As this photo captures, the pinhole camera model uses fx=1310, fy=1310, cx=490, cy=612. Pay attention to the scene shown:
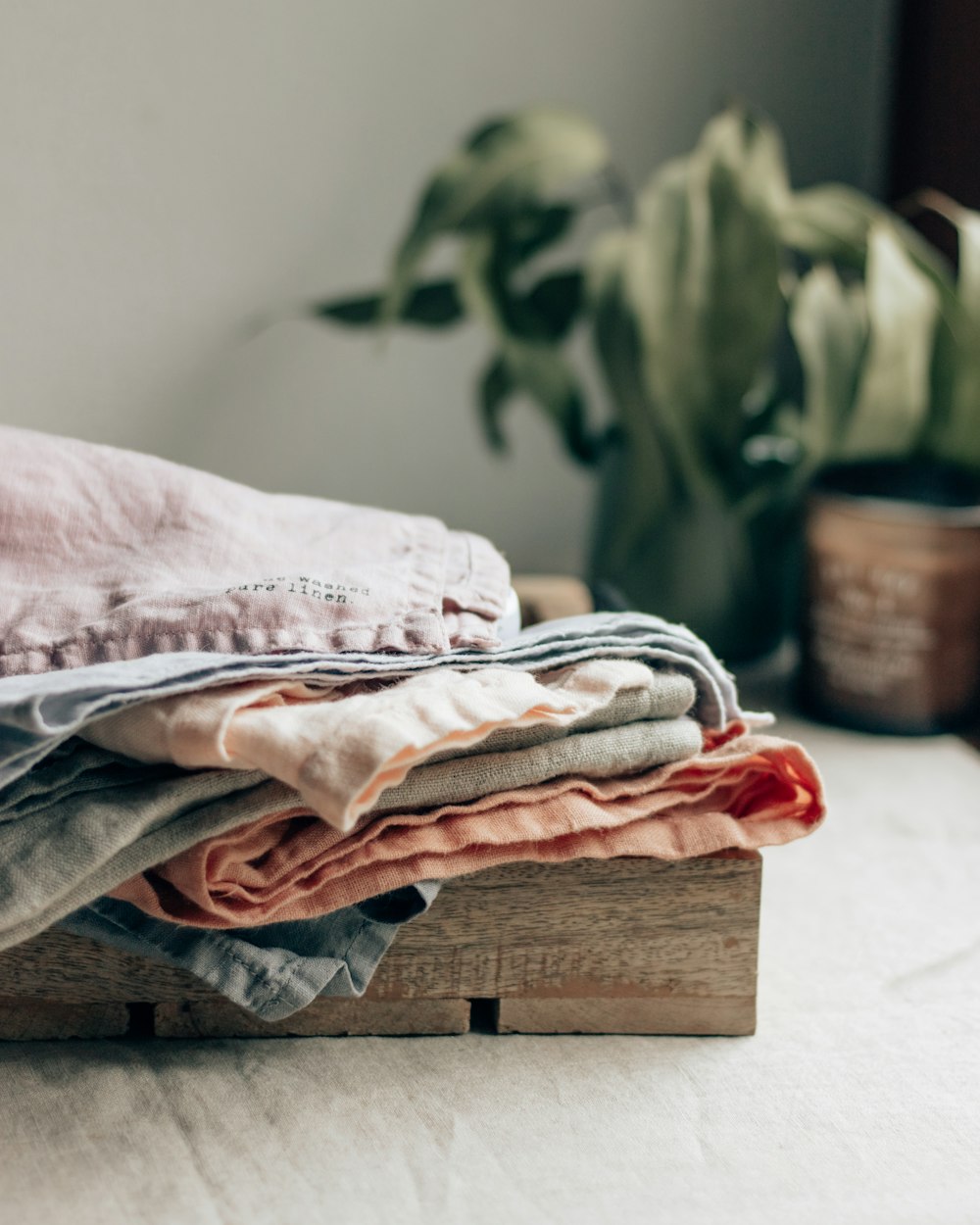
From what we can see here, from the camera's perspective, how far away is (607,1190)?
460mm

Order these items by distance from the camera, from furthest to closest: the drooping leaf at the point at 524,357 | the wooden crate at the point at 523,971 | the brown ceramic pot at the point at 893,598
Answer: the drooping leaf at the point at 524,357 → the brown ceramic pot at the point at 893,598 → the wooden crate at the point at 523,971

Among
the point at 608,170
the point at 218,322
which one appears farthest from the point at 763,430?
the point at 218,322

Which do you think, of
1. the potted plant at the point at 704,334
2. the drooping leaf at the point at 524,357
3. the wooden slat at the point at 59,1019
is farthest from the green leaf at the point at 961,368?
the wooden slat at the point at 59,1019

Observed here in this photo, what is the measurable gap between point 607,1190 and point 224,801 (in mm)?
193

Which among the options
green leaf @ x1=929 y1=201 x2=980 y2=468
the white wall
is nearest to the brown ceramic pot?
green leaf @ x1=929 y1=201 x2=980 y2=468

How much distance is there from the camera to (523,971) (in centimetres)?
54

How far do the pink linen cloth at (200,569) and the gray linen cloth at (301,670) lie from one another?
0.01 meters

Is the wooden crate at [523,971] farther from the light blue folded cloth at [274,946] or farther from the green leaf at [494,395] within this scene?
the green leaf at [494,395]

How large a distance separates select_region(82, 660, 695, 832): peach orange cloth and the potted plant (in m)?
0.45

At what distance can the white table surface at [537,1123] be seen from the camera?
45 cm

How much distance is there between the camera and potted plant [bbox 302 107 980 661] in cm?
88

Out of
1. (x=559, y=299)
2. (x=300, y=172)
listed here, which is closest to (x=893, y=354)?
(x=559, y=299)

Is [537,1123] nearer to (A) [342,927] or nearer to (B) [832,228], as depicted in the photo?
(A) [342,927]

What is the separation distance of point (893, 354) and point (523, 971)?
53cm
